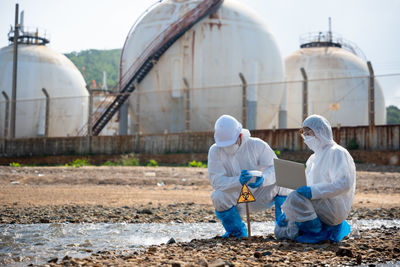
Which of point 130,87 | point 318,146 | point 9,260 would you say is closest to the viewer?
point 9,260

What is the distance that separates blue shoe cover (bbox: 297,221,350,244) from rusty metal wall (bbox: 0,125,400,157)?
1251 centimetres

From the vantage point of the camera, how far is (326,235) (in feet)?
15.2

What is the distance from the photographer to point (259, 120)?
22.4 m

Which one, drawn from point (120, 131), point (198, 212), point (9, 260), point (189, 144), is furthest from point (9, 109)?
point (9, 260)

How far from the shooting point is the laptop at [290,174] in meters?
4.53

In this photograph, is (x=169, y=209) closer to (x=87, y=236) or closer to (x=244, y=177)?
(x=87, y=236)

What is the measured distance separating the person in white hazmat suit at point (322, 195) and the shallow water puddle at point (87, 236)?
1.50 ft

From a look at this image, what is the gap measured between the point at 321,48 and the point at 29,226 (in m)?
26.7

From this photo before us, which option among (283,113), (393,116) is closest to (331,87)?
(283,113)

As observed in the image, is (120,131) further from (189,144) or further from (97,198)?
(97,198)

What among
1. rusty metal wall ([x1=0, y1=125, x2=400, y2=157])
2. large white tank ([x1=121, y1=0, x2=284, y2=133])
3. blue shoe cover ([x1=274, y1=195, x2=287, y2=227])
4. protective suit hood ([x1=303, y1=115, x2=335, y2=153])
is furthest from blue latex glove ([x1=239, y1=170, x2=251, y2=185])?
large white tank ([x1=121, y1=0, x2=284, y2=133])

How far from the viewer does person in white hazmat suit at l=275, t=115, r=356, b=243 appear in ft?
14.4

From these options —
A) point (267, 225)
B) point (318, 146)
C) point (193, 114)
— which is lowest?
point (267, 225)

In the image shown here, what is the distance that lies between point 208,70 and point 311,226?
17173 millimetres
